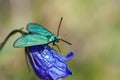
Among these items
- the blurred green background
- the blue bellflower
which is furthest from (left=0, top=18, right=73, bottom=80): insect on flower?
the blurred green background

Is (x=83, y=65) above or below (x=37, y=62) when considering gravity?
below

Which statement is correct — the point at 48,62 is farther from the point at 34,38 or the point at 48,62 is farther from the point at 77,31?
the point at 77,31

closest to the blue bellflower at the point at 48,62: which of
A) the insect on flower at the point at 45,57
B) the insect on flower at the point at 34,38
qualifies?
the insect on flower at the point at 45,57

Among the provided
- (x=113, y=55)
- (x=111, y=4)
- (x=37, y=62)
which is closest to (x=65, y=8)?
(x=111, y=4)

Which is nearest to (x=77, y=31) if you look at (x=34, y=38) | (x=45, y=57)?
(x=45, y=57)

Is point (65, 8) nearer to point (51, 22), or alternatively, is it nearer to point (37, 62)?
point (51, 22)

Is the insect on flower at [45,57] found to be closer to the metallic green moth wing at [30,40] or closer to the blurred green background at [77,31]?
the metallic green moth wing at [30,40]
